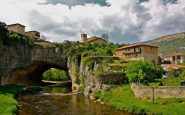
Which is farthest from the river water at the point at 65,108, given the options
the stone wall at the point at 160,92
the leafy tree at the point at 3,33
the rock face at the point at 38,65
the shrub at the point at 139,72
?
the leafy tree at the point at 3,33

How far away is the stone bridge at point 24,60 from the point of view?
88850 millimetres

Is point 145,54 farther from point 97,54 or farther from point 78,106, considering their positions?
point 78,106

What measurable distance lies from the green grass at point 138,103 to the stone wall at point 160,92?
1.47 metres

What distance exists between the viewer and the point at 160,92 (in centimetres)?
5191

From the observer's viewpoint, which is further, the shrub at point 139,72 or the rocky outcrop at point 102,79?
the rocky outcrop at point 102,79

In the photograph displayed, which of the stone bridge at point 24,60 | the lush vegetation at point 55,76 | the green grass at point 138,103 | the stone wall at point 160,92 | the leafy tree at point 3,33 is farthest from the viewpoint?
the lush vegetation at point 55,76

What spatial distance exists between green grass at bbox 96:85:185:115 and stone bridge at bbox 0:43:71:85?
36.2m

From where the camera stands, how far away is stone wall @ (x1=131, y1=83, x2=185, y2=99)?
1986 inches

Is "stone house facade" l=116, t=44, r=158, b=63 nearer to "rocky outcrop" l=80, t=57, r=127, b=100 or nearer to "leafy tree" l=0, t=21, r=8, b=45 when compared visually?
"rocky outcrop" l=80, t=57, r=127, b=100

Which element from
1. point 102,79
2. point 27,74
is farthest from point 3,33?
point 102,79

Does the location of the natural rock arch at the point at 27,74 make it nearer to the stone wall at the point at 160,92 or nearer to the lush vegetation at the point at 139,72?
the lush vegetation at the point at 139,72

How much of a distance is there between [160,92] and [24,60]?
54.3 m

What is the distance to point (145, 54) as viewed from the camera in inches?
3519

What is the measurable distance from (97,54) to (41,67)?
88.3ft
